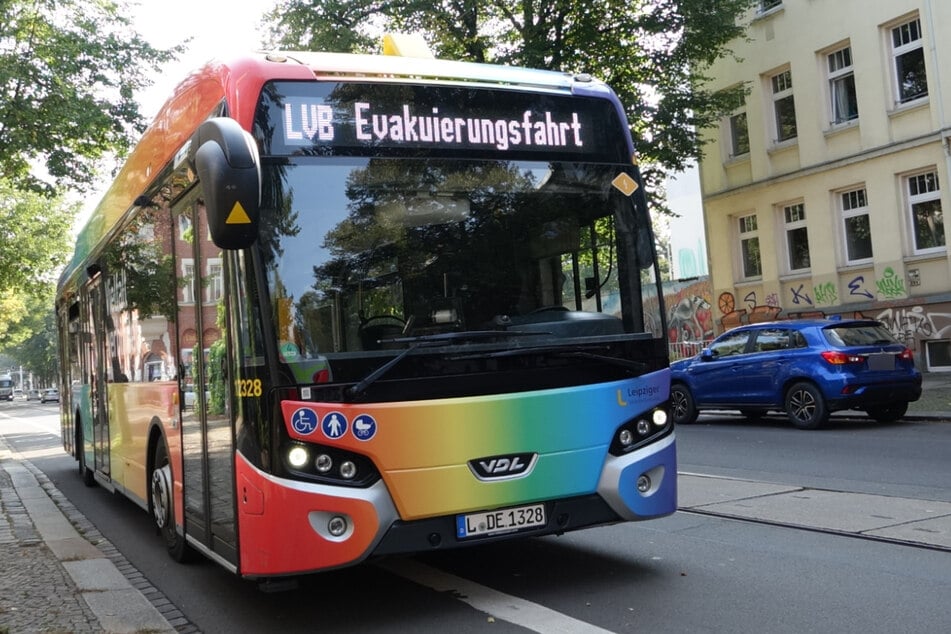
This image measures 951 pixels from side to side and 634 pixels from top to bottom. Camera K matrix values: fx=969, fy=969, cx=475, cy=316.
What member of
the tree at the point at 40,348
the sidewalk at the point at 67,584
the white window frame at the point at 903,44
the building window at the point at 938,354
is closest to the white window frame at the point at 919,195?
the white window frame at the point at 903,44

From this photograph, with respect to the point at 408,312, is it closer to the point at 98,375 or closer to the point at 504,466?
the point at 504,466

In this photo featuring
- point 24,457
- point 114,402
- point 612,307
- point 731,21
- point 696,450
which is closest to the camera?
point 612,307

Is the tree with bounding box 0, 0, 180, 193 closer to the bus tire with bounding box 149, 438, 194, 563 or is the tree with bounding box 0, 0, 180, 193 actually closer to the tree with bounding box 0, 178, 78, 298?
the bus tire with bounding box 149, 438, 194, 563

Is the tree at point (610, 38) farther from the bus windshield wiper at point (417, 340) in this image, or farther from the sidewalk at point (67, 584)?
the bus windshield wiper at point (417, 340)

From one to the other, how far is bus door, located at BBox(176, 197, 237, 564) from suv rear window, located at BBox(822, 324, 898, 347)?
1044 centimetres

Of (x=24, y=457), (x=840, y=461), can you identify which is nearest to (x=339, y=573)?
(x=840, y=461)

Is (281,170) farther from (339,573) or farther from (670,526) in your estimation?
(670,526)

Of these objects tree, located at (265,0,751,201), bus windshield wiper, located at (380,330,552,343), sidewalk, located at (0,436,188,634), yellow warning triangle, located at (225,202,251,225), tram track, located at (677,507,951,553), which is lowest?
tram track, located at (677,507,951,553)

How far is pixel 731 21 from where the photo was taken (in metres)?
23.3

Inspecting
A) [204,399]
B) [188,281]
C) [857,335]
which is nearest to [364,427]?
[204,399]

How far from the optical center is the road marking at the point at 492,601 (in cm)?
479

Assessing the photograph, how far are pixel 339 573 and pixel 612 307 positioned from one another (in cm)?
261

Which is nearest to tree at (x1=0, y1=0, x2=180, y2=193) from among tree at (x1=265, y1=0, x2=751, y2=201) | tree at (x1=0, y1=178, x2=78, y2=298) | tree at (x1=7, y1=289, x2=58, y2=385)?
tree at (x1=265, y1=0, x2=751, y2=201)

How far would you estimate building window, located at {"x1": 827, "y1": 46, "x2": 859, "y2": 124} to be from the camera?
24.1 m
